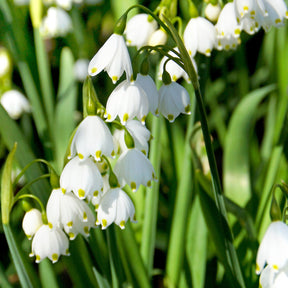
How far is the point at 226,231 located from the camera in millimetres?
1285

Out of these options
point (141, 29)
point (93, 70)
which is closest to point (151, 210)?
point (141, 29)

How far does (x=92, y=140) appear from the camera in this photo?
3.44ft

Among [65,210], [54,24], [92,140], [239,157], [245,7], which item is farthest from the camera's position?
[54,24]

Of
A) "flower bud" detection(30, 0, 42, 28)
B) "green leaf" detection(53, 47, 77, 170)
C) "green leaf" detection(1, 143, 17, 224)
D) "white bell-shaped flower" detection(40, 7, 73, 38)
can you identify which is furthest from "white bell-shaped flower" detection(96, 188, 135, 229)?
"white bell-shaped flower" detection(40, 7, 73, 38)

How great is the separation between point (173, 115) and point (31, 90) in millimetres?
1086

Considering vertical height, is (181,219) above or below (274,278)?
below

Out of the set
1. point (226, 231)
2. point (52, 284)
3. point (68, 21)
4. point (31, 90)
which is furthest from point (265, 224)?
point (68, 21)

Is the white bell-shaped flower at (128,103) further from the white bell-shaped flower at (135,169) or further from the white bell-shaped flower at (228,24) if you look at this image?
the white bell-shaped flower at (228,24)

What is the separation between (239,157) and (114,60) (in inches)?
39.1

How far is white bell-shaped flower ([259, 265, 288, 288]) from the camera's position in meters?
1.06

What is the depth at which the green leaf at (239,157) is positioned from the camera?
1.92 metres

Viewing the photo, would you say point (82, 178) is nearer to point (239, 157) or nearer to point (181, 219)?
point (181, 219)

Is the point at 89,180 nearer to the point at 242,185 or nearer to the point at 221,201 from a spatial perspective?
the point at 221,201

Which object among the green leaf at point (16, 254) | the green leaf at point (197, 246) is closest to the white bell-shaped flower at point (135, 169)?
the green leaf at point (16, 254)
